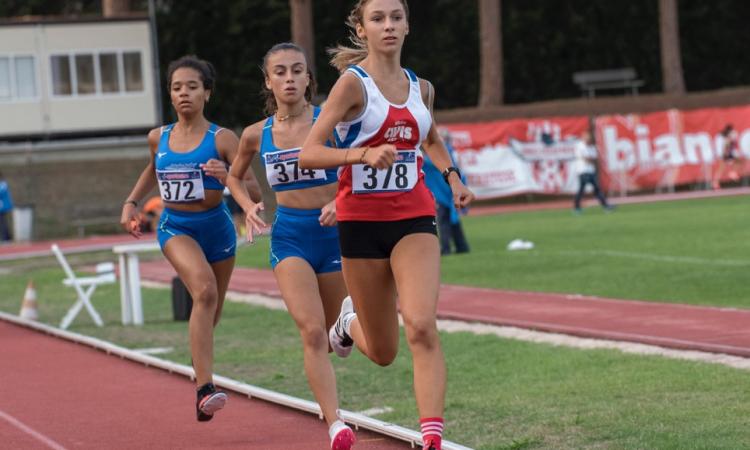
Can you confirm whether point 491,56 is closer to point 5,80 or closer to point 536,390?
point 5,80

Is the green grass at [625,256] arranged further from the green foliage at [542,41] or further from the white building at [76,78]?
the green foliage at [542,41]

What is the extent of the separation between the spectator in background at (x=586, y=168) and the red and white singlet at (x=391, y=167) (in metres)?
28.9

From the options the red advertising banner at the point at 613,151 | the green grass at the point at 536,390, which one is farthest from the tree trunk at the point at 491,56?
the green grass at the point at 536,390

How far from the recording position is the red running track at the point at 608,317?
40.6 feet

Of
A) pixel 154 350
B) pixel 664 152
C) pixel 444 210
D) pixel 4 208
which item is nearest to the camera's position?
pixel 154 350

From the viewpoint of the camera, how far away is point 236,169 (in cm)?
908

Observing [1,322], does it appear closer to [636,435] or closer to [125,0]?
[636,435]

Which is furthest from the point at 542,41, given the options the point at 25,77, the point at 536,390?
the point at 536,390

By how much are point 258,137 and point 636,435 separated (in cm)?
282

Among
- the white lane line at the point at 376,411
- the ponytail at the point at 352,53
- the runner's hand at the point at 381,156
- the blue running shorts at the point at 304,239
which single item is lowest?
the white lane line at the point at 376,411

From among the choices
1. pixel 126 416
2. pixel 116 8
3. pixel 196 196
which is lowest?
pixel 126 416

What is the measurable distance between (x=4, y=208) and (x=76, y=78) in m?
15.8

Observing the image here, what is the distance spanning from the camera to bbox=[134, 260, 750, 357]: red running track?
12.4 meters

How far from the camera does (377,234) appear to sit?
7195 mm
